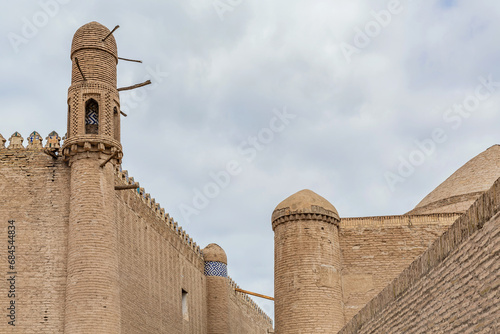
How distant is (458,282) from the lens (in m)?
6.30

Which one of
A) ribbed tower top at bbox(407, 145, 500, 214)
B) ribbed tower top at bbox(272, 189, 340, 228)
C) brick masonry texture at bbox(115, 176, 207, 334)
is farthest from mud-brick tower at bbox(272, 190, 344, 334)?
brick masonry texture at bbox(115, 176, 207, 334)

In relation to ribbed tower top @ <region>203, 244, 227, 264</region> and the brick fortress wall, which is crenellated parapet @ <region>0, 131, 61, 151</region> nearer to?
the brick fortress wall

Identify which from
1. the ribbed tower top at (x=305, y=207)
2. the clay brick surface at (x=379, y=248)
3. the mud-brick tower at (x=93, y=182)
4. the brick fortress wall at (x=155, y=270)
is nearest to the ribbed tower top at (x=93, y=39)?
the mud-brick tower at (x=93, y=182)

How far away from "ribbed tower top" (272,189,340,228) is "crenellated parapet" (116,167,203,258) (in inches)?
137

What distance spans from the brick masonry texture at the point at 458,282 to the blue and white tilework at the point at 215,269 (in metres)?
18.0

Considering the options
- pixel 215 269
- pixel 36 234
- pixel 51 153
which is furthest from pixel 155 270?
pixel 215 269

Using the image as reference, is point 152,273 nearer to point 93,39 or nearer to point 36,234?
point 36,234

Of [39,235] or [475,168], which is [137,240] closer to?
[39,235]

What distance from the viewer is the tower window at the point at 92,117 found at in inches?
659

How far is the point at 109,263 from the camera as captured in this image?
607 inches

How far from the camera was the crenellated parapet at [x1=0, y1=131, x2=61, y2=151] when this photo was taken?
16656mm

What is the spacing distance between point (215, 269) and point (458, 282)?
66.5 feet

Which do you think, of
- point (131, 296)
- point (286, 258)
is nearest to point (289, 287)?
point (286, 258)

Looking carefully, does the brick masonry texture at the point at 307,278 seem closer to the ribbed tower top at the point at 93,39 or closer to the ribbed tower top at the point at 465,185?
the ribbed tower top at the point at 465,185
